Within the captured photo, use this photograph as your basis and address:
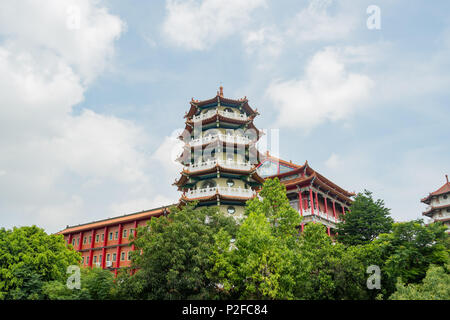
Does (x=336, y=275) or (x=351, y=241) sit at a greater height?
(x=351, y=241)

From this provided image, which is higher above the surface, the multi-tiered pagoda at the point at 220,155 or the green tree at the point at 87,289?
the multi-tiered pagoda at the point at 220,155

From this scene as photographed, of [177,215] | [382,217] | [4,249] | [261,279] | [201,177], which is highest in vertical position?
[201,177]

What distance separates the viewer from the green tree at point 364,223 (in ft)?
96.4

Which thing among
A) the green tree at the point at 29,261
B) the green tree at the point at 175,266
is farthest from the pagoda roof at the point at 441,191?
the green tree at the point at 29,261

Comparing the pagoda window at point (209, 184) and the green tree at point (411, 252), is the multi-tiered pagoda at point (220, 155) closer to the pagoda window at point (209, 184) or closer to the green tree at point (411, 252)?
the pagoda window at point (209, 184)

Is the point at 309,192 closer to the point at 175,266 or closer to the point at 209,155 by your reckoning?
A: the point at 209,155

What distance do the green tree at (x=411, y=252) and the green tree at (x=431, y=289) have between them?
160 cm

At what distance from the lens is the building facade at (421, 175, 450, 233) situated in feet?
171

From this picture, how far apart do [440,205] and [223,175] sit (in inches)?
1613

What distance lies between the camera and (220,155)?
29641 mm

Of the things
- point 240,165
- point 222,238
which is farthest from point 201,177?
point 222,238

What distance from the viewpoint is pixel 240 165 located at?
29.0m
